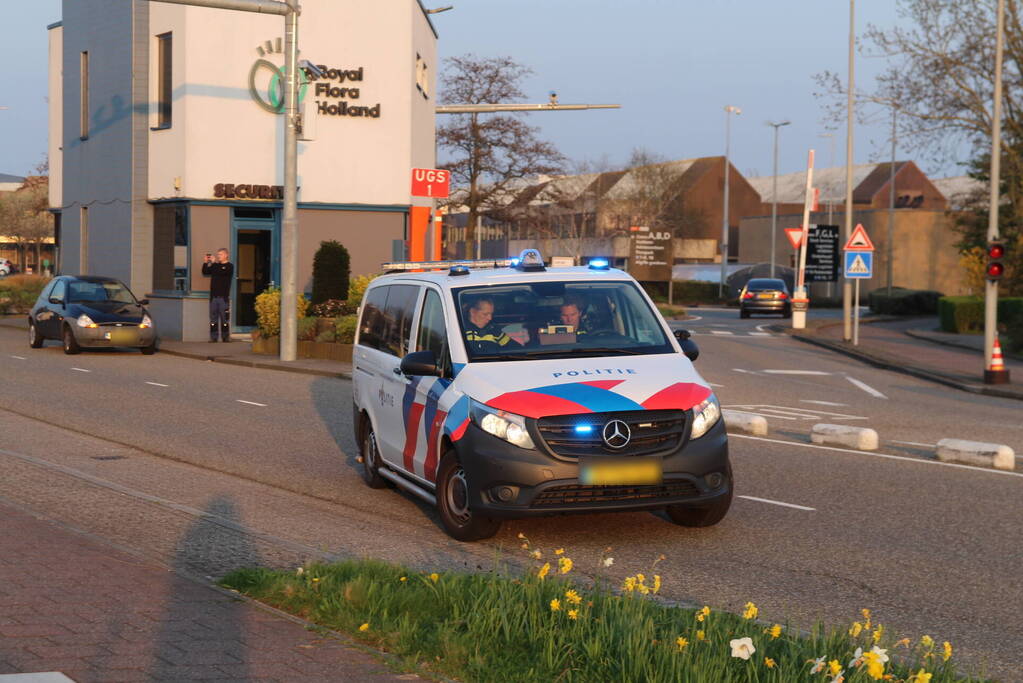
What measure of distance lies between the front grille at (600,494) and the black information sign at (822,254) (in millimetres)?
35270

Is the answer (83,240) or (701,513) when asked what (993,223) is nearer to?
(701,513)

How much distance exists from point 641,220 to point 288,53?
203ft

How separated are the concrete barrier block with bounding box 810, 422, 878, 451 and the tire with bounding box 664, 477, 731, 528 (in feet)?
16.0

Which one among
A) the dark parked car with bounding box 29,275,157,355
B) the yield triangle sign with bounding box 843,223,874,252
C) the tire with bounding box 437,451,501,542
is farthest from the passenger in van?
the yield triangle sign with bounding box 843,223,874,252

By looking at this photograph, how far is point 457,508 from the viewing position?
8398 millimetres

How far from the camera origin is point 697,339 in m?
36.2

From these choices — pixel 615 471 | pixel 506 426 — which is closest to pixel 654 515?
pixel 615 471

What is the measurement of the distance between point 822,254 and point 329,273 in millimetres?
20648

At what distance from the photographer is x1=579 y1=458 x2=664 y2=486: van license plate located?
25.8 feet

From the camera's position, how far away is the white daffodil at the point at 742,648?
14.6 ft

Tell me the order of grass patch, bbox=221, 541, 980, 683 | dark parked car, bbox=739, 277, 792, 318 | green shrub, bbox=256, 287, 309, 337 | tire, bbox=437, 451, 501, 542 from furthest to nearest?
1. dark parked car, bbox=739, 277, 792, 318
2. green shrub, bbox=256, 287, 309, 337
3. tire, bbox=437, 451, 501, 542
4. grass patch, bbox=221, 541, 980, 683

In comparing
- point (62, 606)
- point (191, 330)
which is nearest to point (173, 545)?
point (62, 606)

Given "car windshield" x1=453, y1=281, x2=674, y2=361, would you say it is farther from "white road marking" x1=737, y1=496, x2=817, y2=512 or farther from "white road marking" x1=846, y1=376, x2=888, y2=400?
"white road marking" x1=846, y1=376, x2=888, y2=400

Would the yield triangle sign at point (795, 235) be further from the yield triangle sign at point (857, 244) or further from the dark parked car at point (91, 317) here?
the dark parked car at point (91, 317)
